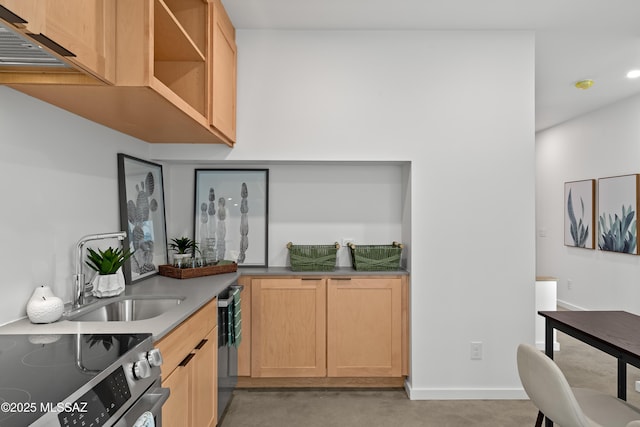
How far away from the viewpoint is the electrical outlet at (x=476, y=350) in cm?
297

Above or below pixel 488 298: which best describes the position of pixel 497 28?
above

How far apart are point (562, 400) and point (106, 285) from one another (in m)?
2.19

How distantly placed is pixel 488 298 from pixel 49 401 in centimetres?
275

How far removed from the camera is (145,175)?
2842mm

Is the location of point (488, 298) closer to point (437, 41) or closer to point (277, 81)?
point (437, 41)

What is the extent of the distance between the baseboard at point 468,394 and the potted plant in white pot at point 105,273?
210 centimetres

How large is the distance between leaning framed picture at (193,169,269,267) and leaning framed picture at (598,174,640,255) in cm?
389

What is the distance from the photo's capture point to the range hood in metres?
1.18

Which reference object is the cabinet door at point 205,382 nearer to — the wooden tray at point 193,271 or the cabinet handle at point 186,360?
the cabinet handle at point 186,360

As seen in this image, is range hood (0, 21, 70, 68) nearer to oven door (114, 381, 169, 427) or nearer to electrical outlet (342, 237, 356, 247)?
oven door (114, 381, 169, 427)

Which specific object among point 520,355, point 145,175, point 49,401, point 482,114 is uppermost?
point 482,114

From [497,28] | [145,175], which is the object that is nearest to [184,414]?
[145,175]

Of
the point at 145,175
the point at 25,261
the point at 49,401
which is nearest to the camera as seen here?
the point at 49,401

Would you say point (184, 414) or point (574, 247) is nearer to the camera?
point (184, 414)
